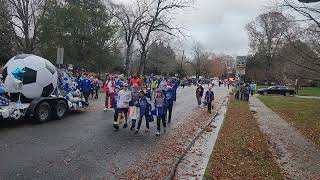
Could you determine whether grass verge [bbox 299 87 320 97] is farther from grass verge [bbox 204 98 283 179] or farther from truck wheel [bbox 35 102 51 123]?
truck wheel [bbox 35 102 51 123]

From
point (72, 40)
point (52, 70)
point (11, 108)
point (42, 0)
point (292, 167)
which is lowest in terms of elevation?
point (292, 167)

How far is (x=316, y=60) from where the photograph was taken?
13500 mm

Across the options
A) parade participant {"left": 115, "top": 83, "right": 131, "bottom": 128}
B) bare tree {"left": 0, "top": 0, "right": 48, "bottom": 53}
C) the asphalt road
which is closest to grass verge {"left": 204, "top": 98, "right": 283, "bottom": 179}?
the asphalt road

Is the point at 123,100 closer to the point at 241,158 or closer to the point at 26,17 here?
the point at 241,158

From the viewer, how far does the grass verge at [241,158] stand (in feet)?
27.4

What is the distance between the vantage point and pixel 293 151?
445 inches

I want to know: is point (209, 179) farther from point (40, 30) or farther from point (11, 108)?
point (40, 30)

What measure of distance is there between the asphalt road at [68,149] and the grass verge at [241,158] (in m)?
1.76

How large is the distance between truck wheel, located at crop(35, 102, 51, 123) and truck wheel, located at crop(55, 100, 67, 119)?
49 cm

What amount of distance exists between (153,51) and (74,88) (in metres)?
63.2

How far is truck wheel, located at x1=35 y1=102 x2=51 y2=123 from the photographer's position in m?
13.0

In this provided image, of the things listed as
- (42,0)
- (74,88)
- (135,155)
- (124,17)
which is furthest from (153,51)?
(135,155)

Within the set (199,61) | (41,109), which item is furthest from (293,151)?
(199,61)

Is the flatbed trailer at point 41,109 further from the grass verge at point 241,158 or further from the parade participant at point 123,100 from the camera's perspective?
the grass verge at point 241,158
